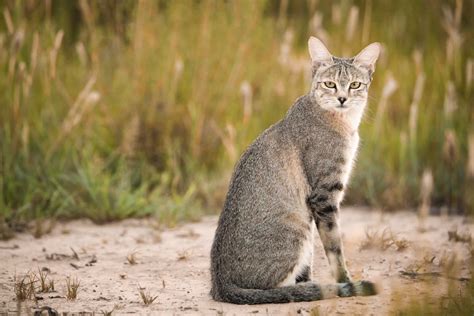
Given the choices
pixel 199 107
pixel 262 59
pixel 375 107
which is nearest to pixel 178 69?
pixel 199 107

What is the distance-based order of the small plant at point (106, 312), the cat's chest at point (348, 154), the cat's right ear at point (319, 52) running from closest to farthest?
the small plant at point (106, 312) → the cat's chest at point (348, 154) → the cat's right ear at point (319, 52)

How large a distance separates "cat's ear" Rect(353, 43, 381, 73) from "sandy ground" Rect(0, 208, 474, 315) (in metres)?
1.34

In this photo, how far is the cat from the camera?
4.67 meters

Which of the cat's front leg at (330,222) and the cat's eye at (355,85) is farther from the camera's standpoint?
the cat's eye at (355,85)

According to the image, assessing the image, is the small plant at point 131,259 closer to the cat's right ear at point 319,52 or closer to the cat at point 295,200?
the cat at point 295,200

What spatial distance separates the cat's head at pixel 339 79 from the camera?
515 cm

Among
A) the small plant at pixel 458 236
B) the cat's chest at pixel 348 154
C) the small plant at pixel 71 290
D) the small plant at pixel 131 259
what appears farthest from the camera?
the small plant at pixel 458 236

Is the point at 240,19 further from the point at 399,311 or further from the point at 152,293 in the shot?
the point at 399,311

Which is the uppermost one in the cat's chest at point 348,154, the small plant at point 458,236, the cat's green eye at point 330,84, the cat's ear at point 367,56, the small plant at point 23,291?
the cat's ear at point 367,56

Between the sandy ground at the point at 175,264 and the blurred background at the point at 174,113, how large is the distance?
1.02ft

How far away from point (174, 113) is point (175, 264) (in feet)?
8.09

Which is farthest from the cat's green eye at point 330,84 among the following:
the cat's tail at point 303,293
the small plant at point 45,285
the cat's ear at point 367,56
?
the small plant at point 45,285

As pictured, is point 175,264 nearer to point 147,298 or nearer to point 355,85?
point 147,298

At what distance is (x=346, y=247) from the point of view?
6000mm
